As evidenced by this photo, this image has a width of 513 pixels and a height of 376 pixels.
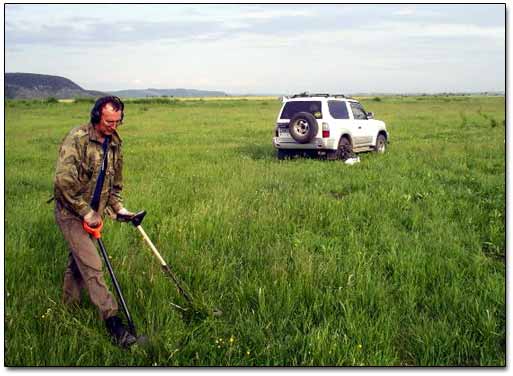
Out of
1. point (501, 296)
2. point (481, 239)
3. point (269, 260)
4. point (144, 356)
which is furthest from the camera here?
point (481, 239)

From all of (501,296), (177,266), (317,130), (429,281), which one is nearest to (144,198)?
(177,266)

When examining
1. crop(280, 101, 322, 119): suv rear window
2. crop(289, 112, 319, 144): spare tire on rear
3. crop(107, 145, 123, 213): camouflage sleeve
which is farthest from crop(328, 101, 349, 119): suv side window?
crop(107, 145, 123, 213): camouflage sleeve

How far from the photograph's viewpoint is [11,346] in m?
3.66

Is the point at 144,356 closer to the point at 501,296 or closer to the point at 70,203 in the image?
the point at 70,203

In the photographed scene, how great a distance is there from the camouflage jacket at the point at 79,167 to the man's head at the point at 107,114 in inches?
3.6

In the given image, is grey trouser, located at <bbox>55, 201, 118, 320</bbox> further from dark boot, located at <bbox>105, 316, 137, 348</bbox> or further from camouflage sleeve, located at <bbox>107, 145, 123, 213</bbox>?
camouflage sleeve, located at <bbox>107, 145, 123, 213</bbox>

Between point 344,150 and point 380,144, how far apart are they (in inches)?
106

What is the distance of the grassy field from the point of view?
3688mm

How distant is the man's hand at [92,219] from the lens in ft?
12.3

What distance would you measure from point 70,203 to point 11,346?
1148 millimetres

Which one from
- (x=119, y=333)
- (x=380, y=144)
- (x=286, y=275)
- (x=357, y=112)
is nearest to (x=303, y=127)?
(x=357, y=112)

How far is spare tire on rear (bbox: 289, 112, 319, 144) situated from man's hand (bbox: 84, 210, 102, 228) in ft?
30.4

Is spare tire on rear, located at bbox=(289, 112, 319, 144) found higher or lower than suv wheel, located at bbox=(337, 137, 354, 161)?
higher

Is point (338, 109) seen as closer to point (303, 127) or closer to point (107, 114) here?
point (303, 127)
